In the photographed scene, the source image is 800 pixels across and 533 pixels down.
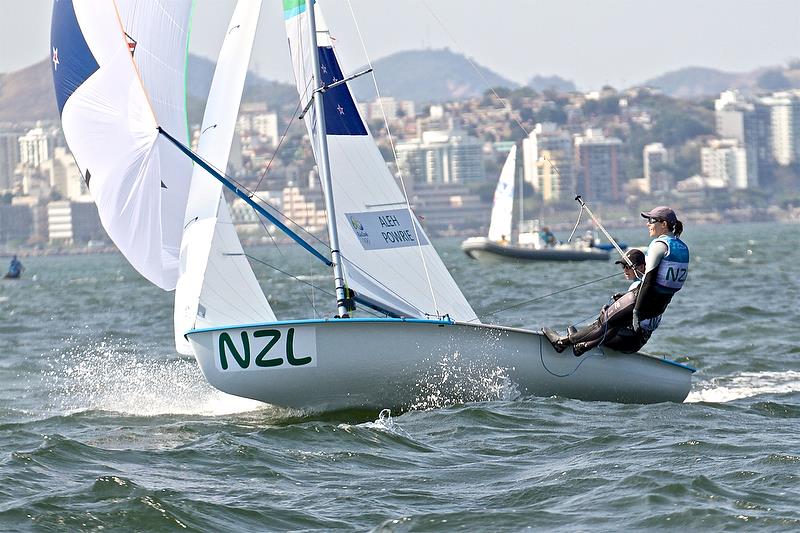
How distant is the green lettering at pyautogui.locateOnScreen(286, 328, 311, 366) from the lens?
26.6 feet

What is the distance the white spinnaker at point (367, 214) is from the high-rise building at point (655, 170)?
126 meters

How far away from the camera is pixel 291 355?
813 centimetres

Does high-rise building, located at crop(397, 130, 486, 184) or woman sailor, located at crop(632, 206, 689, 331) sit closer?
woman sailor, located at crop(632, 206, 689, 331)

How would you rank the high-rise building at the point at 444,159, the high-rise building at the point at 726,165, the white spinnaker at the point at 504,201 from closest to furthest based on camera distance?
the white spinnaker at the point at 504,201 → the high-rise building at the point at 444,159 → the high-rise building at the point at 726,165

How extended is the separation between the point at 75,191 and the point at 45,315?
101539mm

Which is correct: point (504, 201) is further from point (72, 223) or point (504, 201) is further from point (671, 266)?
point (72, 223)

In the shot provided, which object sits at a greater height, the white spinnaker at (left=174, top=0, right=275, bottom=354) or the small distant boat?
the white spinnaker at (left=174, top=0, right=275, bottom=354)

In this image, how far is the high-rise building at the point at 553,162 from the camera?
119312 millimetres

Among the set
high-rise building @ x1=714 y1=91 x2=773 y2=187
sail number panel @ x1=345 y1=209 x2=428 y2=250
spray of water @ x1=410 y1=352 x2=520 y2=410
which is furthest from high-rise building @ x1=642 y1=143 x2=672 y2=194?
spray of water @ x1=410 y1=352 x2=520 y2=410

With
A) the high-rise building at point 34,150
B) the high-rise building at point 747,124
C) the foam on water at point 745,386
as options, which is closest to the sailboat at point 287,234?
the foam on water at point 745,386

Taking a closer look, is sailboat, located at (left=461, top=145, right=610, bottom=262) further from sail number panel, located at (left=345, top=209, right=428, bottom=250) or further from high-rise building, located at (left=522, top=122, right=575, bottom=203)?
high-rise building, located at (left=522, top=122, right=575, bottom=203)

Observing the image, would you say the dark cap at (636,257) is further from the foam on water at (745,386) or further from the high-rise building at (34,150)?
the high-rise building at (34,150)

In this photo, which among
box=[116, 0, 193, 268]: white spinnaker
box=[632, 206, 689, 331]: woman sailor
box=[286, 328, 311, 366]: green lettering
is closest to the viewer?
box=[632, 206, 689, 331]: woman sailor

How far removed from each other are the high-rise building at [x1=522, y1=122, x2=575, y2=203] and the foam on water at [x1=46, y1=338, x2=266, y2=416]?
4044 inches
